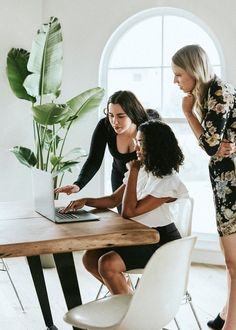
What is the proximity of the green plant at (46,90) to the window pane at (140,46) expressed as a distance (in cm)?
60

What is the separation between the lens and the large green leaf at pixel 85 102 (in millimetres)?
4043

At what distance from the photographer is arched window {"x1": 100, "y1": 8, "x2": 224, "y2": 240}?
4.29 m

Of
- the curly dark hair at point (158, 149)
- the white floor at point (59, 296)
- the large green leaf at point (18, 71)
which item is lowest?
the white floor at point (59, 296)

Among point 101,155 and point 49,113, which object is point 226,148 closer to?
point 101,155

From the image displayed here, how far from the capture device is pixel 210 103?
2289 millimetres

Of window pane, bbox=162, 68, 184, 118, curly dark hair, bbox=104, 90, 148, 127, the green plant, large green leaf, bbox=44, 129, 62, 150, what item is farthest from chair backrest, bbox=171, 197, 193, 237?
window pane, bbox=162, 68, 184, 118

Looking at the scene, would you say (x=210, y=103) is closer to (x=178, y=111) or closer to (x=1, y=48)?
(x=178, y=111)

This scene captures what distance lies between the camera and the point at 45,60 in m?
3.93

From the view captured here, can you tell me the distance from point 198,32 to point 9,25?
1.72m

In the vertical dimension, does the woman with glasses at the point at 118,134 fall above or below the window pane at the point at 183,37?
below

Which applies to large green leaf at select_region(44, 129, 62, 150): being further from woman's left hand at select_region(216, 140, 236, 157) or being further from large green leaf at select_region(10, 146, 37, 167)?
woman's left hand at select_region(216, 140, 236, 157)

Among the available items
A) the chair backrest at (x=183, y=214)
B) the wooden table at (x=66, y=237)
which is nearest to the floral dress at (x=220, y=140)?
the chair backrest at (x=183, y=214)

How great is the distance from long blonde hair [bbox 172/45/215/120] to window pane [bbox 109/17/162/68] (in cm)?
211

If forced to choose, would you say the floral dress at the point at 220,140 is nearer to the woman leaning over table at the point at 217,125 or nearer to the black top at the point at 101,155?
the woman leaning over table at the point at 217,125
